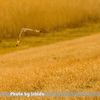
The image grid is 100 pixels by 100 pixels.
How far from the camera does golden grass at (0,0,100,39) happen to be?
17203 millimetres

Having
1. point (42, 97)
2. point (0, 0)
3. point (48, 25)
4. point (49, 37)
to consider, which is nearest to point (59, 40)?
point (49, 37)

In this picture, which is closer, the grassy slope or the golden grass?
the grassy slope

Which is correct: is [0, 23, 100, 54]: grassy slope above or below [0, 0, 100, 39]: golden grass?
below

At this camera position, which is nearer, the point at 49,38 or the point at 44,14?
the point at 49,38

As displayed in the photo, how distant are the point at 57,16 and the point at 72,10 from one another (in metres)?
1.46

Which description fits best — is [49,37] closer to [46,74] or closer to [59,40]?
[59,40]

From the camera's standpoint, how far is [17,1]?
715 inches

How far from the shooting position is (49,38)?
55.7ft

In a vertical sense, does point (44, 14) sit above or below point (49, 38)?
above

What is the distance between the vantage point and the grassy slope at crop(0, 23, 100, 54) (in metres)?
15.3

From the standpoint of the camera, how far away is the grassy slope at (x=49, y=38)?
1527cm

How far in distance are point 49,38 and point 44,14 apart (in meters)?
2.35

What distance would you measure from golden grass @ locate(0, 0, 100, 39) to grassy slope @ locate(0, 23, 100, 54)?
616mm

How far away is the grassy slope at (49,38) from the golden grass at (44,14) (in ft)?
2.02
